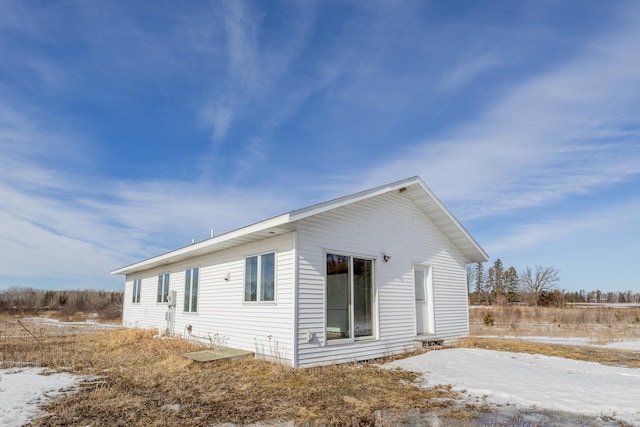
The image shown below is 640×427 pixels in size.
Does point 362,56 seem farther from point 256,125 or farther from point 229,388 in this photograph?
point 229,388

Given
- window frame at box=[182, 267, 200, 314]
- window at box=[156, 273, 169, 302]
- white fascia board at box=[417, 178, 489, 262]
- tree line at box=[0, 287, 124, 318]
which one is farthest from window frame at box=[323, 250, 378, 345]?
tree line at box=[0, 287, 124, 318]

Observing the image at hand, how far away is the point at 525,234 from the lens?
24.7 metres

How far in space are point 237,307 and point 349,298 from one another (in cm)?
297

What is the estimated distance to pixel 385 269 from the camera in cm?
957

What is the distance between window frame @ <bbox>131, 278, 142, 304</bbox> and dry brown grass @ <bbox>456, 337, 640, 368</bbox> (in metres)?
14.0

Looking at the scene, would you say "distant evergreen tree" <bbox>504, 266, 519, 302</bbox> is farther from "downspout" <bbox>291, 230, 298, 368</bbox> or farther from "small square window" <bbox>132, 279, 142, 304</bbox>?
"downspout" <bbox>291, 230, 298, 368</bbox>

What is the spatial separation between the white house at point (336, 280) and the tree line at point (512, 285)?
34.0 m

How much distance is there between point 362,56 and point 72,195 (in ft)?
51.1

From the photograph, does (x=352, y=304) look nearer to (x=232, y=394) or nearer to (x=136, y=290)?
(x=232, y=394)

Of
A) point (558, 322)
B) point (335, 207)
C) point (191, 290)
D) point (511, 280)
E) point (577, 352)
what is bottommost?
point (558, 322)

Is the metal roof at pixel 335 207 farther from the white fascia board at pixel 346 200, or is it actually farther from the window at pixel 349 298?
the window at pixel 349 298

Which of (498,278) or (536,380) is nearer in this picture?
(536,380)

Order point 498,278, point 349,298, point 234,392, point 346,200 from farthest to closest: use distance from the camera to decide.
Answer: point 498,278 → point 349,298 → point 346,200 → point 234,392

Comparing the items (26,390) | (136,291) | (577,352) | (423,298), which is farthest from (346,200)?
(136,291)
